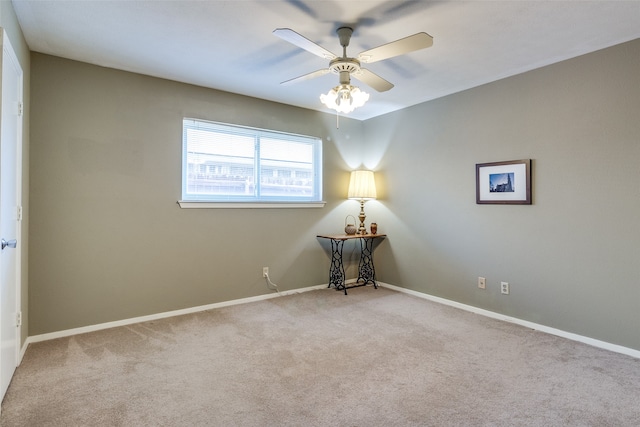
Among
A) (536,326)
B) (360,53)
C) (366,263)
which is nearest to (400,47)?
(360,53)

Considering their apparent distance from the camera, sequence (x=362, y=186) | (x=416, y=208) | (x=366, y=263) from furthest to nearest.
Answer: (x=366, y=263)
(x=362, y=186)
(x=416, y=208)

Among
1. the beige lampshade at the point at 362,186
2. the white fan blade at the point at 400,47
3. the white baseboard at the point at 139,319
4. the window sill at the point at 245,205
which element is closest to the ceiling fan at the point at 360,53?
the white fan blade at the point at 400,47

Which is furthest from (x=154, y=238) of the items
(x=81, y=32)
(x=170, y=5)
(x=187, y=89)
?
(x=170, y=5)

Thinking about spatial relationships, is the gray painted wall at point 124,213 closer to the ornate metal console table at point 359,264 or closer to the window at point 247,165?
the window at point 247,165

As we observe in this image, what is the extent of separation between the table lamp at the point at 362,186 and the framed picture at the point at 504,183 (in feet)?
4.62

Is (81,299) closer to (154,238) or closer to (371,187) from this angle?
(154,238)

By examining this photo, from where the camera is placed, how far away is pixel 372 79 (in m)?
2.61

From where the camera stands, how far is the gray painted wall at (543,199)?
2.67 m

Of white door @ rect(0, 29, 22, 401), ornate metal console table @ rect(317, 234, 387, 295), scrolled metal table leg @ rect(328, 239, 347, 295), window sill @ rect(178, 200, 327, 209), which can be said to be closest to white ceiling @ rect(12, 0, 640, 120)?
white door @ rect(0, 29, 22, 401)

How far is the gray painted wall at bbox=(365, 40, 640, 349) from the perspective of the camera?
2.67m

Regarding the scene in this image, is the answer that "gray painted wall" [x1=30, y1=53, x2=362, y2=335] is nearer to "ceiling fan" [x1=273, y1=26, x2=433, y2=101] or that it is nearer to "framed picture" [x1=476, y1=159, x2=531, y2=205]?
"ceiling fan" [x1=273, y1=26, x2=433, y2=101]

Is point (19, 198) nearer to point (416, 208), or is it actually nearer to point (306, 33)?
point (306, 33)

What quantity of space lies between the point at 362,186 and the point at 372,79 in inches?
83.8

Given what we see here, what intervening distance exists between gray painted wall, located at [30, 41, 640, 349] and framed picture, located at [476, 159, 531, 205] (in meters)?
0.09
